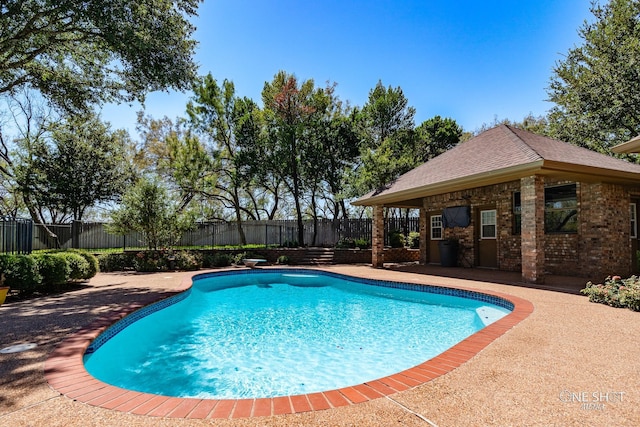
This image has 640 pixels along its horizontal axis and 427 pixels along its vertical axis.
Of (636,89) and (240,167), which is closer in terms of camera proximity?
(636,89)

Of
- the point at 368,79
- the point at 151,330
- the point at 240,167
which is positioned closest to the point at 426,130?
the point at 368,79

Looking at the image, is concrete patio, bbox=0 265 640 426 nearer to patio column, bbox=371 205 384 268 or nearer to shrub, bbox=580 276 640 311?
shrub, bbox=580 276 640 311

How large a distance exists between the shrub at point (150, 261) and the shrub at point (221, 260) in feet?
6.54

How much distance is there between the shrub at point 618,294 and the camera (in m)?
5.70

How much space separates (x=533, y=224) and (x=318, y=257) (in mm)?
10336

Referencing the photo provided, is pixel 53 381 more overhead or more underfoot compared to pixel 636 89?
more underfoot

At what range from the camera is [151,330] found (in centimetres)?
605

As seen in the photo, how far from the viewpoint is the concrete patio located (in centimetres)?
234

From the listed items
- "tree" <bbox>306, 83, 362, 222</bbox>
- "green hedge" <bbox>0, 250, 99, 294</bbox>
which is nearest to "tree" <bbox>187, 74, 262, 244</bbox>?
"tree" <bbox>306, 83, 362, 222</bbox>

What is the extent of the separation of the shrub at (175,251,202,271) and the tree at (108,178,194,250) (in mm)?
1151

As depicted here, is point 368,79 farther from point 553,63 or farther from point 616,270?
point 616,270

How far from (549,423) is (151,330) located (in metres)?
5.91

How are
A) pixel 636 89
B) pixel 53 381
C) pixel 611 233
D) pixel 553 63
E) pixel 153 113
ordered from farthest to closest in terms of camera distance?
pixel 153 113, pixel 553 63, pixel 636 89, pixel 611 233, pixel 53 381

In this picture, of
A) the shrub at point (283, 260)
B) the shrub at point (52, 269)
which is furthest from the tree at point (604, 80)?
the shrub at point (52, 269)
